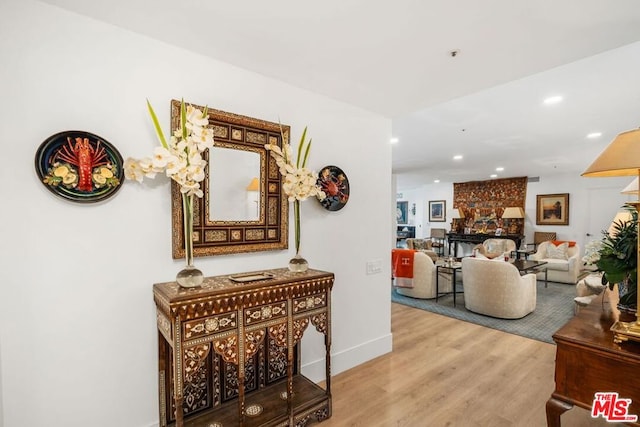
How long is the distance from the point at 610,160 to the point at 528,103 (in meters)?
2.17

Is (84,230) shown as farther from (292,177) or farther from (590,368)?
(590,368)

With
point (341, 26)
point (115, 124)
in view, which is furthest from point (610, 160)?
point (115, 124)

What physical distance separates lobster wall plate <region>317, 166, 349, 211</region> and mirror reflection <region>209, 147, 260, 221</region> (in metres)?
0.60

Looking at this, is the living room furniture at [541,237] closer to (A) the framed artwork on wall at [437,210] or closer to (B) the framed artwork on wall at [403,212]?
(A) the framed artwork on wall at [437,210]

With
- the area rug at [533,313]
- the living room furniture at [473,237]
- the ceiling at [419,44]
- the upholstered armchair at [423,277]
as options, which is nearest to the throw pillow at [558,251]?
the area rug at [533,313]

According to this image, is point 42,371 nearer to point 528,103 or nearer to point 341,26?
point 341,26

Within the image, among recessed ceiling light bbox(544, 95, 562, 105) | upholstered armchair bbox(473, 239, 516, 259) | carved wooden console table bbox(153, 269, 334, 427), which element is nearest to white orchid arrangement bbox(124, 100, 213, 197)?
carved wooden console table bbox(153, 269, 334, 427)

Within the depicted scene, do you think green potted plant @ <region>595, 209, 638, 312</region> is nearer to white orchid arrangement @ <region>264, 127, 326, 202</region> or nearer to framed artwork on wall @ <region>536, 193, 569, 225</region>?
white orchid arrangement @ <region>264, 127, 326, 202</region>

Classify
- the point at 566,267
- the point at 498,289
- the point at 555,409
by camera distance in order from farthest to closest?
the point at 566,267 < the point at 498,289 < the point at 555,409

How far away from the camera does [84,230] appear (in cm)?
155

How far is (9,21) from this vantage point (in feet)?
4.53

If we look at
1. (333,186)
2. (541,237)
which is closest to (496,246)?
(541,237)

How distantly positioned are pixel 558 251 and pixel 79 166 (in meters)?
8.50

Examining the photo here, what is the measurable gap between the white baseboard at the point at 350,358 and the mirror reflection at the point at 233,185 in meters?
1.41
